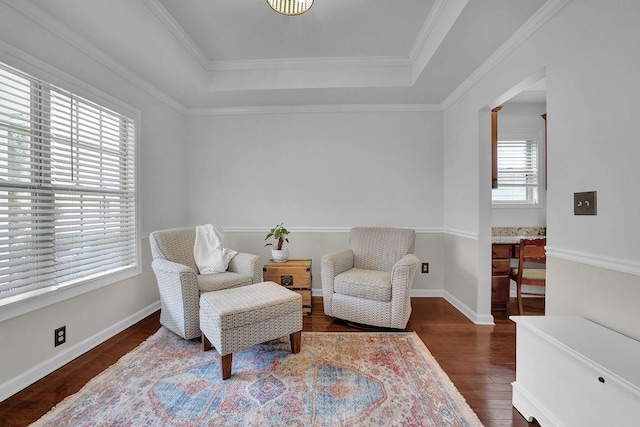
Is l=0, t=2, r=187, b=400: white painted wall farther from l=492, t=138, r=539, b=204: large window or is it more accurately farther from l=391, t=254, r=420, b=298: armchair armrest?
l=492, t=138, r=539, b=204: large window

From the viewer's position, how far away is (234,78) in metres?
3.25

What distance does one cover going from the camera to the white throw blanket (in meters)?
2.92

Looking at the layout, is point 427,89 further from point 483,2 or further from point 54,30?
point 54,30

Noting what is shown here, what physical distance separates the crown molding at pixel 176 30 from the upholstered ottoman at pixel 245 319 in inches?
86.5

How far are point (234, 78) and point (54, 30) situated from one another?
151cm

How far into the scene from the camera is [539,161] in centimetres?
380

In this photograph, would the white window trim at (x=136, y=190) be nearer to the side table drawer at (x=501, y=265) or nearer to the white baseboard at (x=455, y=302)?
the white baseboard at (x=455, y=302)

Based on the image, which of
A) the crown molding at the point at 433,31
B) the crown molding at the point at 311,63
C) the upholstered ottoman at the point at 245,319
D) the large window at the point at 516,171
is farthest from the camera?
the large window at the point at 516,171

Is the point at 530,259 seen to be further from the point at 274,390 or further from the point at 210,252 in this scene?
the point at 210,252

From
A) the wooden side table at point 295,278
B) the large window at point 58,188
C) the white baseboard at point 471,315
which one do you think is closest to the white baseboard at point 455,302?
the white baseboard at point 471,315

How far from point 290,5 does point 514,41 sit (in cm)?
167

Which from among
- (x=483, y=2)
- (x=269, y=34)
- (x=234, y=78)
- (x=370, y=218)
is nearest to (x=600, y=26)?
(x=483, y=2)

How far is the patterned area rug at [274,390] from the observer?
1591mm

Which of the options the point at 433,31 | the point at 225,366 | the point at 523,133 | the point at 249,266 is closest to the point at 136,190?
the point at 249,266
